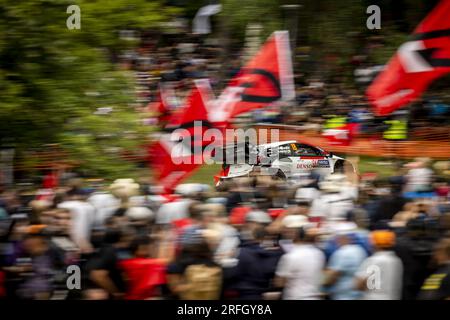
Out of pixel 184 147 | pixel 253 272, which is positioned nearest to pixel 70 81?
pixel 184 147

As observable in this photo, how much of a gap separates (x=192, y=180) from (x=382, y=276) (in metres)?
12.3

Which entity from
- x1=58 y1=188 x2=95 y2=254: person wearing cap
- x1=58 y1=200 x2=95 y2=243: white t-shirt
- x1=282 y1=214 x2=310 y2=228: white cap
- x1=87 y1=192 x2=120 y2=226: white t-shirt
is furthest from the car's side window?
x1=282 y1=214 x2=310 y2=228: white cap

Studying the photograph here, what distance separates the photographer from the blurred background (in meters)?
8.13

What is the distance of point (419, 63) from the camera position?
9609 mm

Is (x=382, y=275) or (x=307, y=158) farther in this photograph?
(x=307, y=158)

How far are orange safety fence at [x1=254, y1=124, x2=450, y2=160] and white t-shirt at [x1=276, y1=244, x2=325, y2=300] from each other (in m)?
12.0

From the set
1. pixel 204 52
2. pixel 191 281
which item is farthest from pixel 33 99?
pixel 204 52

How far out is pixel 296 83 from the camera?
25.8m

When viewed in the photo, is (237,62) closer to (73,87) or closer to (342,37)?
(342,37)

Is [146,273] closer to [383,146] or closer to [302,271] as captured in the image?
[302,271]

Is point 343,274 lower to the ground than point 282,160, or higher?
lower

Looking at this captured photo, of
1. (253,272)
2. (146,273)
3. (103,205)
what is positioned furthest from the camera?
(103,205)

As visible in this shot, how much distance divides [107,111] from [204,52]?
14725 millimetres

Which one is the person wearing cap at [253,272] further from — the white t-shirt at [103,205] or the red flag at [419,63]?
the red flag at [419,63]
